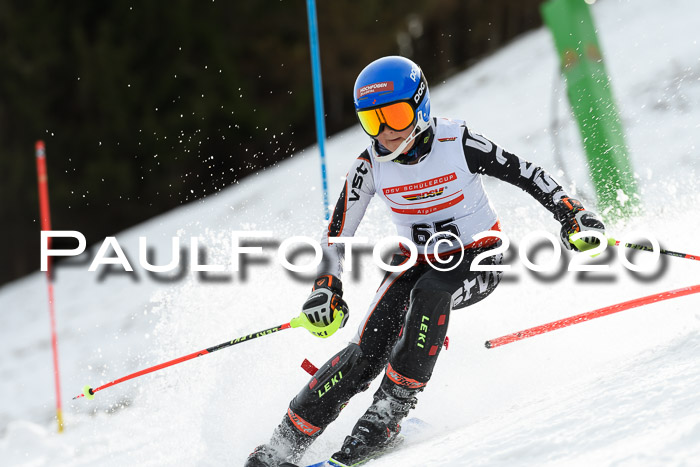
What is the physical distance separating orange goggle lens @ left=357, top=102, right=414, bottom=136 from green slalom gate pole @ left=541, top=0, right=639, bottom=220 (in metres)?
3.10

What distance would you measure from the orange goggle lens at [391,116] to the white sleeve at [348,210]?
288mm

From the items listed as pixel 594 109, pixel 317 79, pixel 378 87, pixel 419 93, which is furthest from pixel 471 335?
pixel 317 79

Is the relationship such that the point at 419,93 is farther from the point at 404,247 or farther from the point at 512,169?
the point at 404,247

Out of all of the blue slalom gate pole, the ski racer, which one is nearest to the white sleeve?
the ski racer

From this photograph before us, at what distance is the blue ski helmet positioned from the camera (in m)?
3.31

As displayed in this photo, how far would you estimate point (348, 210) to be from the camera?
3.65 meters

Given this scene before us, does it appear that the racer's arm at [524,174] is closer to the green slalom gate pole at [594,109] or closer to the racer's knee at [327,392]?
the racer's knee at [327,392]

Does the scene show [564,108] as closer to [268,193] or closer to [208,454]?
[268,193]

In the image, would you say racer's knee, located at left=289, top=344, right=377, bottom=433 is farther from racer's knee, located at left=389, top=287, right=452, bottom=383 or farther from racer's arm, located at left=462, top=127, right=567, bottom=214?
racer's arm, located at left=462, top=127, right=567, bottom=214

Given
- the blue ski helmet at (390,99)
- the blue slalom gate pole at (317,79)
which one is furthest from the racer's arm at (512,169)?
the blue slalom gate pole at (317,79)

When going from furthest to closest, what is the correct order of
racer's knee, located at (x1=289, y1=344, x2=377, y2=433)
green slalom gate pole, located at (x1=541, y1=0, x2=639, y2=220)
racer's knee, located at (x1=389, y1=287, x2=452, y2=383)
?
green slalom gate pole, located at (x1=541, y1=0, x2=639, y2=220), racer's knee, located at (x1=289, y1=344, x2=377, y2=433), racer's knee, located at (x1=389, y1=287, x2=452, y2=383)

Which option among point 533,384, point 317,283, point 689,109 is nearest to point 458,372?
point 533,384

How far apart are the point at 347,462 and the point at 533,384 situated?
3.74 ft

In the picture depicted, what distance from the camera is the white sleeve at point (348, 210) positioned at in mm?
3605
